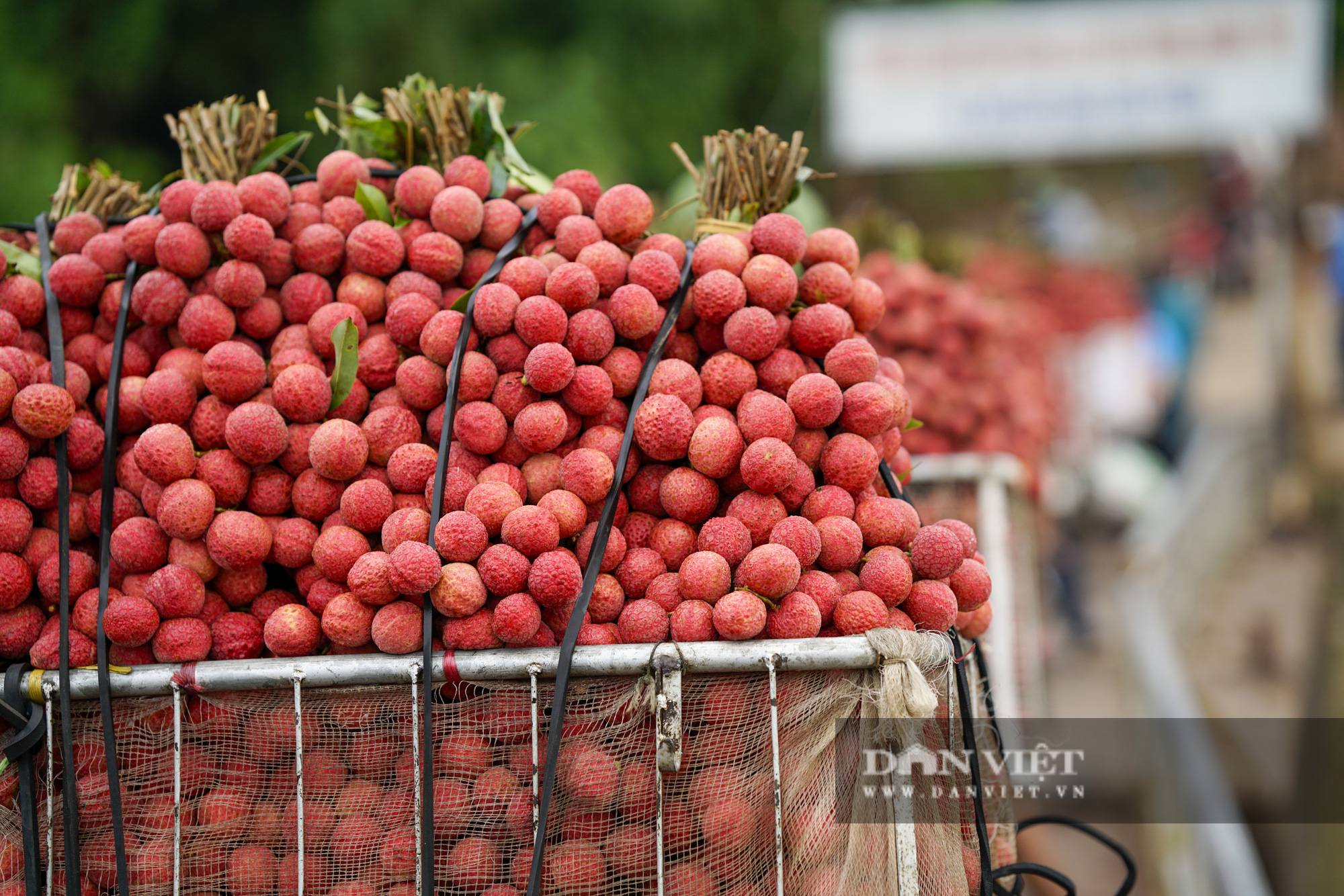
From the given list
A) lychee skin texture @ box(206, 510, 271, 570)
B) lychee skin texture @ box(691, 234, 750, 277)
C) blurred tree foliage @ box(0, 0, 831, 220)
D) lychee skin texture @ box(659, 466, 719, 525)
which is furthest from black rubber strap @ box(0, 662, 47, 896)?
blurred tree foliage @ box(0, 0, 831, 220)

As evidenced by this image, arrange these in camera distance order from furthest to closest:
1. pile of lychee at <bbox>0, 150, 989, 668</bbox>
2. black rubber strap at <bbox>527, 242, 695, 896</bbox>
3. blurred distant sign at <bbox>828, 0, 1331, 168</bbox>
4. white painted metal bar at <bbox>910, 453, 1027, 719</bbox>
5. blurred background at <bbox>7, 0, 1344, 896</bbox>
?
blurred distant sign at <bbox>828, 0, 1331, 168</bbox> → blurred background at <bbox>7, 0, 1344, 896</bbox> → white painted metal bar at <bbox>910, 453, 1027, 719</bbox> → pile of lychee at <bbox>0, 150, 989, 668</bbox> → black rubber strap at <bbox>527, 242, 695, 896</bbox>

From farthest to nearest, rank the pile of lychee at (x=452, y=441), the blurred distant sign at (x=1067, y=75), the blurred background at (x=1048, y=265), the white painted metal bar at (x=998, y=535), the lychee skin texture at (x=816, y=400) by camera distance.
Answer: the blurred distant sign at (x=1067, y=75)
the blurred background at (x=1048, y=265)
the white painted metal bar at (x=998, y=535)
the lychee skin texture at (x=816, y=400)
the pile of lychee at (x=452, y=441)

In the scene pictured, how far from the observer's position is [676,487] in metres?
1.25

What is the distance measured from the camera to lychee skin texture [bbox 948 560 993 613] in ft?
4.23

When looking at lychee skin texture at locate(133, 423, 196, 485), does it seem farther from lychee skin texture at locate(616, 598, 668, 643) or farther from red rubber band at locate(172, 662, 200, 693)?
lychee skin texture at locate(616, 598, 668, 643)

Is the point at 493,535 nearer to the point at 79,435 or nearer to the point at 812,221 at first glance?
the point at 79,435

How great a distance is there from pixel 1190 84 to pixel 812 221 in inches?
125

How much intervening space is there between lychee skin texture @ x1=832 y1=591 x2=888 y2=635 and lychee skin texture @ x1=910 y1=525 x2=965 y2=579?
8 cm

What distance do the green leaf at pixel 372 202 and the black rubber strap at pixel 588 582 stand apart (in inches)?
18.6

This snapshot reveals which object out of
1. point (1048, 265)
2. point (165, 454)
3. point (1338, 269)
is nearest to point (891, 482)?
point (165, 454)

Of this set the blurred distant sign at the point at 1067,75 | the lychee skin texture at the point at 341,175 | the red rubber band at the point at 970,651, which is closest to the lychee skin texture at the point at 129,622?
the lychee skin texture at the point at 341,175

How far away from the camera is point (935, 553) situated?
123 cm

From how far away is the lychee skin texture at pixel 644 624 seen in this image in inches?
45.8

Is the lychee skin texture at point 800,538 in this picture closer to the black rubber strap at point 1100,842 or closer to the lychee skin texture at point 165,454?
the black rubber strap at point 1100,842
